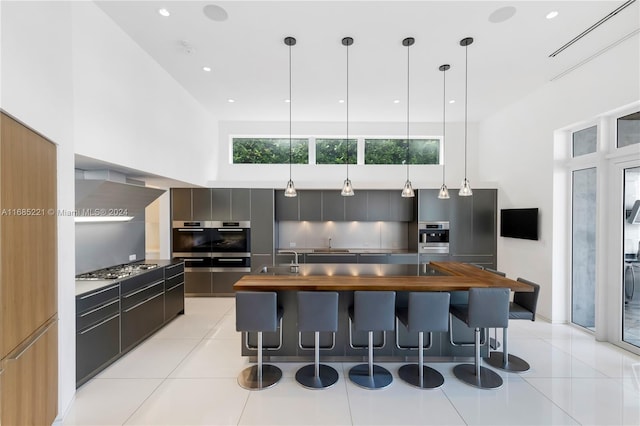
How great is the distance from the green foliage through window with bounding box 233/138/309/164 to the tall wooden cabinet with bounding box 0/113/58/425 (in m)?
4.03

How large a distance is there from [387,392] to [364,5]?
3603mm

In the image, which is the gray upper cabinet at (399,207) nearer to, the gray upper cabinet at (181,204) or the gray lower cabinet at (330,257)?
the gray lower cabinet at (330,257)

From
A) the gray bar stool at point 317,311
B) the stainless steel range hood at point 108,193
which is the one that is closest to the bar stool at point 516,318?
the gray bar stool at point 317,311

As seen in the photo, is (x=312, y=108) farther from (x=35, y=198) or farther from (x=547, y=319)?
(x=547, y=319)

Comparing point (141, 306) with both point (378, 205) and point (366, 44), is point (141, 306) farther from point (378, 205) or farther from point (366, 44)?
point (378, 205)

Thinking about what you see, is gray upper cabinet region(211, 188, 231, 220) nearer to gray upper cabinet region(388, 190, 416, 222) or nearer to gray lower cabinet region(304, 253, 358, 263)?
gray lower cabinet region(304, 253, 358, 263)

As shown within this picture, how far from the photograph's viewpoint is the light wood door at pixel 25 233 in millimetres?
1579

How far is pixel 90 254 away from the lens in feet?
11.8

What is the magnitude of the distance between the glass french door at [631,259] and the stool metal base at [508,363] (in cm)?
156

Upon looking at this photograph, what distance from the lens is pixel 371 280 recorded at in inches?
113

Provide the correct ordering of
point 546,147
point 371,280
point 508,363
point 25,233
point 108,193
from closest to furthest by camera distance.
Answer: point 25,233 < point 371,280 < point 508,363 < point 108,193 < point 546,147

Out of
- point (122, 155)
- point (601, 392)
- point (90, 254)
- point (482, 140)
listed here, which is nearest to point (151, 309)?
point (90, 254)

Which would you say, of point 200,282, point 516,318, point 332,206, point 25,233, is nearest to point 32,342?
point 25,233

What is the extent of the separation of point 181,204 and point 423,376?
499cm
